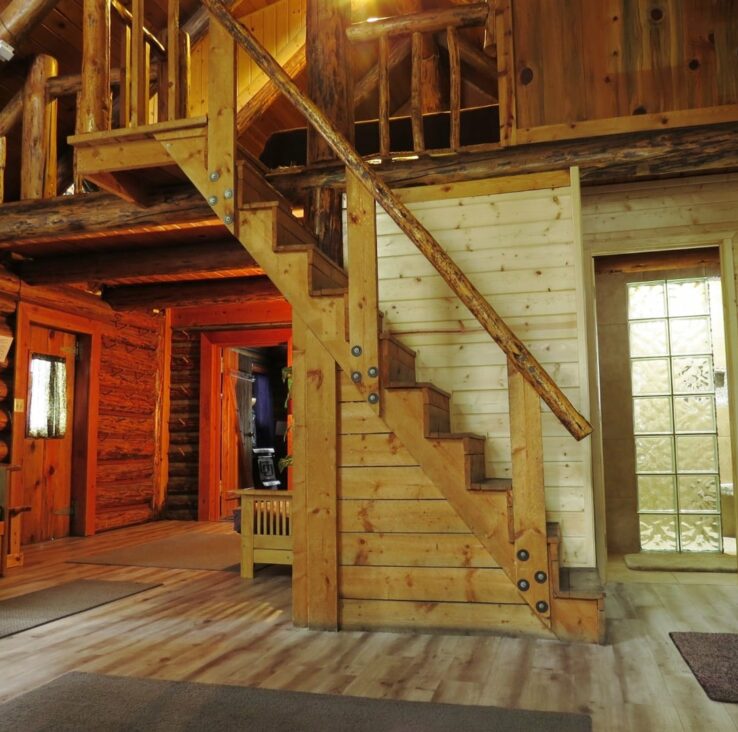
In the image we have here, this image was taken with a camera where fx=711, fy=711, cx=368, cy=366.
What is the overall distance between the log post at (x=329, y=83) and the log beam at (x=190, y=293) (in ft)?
11.7

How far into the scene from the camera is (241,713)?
8.43 ft

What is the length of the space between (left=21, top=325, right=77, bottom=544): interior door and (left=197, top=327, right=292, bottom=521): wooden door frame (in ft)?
5.85

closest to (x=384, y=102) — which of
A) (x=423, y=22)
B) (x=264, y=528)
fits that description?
(x=423, y=22)

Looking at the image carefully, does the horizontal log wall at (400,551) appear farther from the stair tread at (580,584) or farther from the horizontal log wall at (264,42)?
the horizontal log wall at (264,42)

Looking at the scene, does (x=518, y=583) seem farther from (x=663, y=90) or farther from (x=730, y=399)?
(x=663, y=90)

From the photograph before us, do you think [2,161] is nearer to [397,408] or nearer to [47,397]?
[47,397]

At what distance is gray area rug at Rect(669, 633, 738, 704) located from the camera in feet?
9.03

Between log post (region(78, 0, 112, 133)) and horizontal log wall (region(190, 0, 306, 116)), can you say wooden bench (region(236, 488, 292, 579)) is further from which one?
horizontal log wall (region(190, 0, 306, 116))

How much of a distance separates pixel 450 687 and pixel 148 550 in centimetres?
437

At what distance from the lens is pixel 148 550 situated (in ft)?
21.4

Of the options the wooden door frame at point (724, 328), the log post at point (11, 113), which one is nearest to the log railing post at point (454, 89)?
the wooden door frame at point (724, 328)

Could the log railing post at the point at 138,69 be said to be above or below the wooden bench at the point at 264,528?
above

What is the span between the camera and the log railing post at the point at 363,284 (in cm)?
359

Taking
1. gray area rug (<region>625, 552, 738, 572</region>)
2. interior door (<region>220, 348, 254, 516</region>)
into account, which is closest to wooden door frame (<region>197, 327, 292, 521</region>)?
interior door (<region>220, 348, 254, 516</region>)
